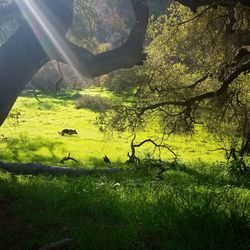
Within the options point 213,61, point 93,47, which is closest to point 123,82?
point 93,47

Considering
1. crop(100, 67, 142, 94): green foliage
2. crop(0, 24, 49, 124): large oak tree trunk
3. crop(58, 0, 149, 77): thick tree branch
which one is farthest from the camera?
crop(100, 67, 142, 94): green foliage

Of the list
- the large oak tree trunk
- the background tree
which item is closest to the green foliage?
the background tree

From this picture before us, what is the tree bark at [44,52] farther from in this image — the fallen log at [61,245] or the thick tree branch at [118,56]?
the fallen log at [61,245]

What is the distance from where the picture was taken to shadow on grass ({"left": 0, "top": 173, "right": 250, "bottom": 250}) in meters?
6.12

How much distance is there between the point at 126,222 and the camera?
7.16m

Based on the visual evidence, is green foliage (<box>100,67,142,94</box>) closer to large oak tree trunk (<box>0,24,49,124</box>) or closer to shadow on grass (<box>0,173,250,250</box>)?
large oak tree trunk (<box>0,24,49,124</box>)

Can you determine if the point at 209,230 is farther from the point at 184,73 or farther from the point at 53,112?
the point at 53,112

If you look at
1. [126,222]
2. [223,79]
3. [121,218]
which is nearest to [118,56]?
[121,218]

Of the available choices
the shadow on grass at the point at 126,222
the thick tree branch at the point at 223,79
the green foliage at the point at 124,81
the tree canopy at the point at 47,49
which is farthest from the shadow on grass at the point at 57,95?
the shadow on grass at the point at 126,222

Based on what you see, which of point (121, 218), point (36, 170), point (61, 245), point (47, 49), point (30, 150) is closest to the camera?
point (61, 245)

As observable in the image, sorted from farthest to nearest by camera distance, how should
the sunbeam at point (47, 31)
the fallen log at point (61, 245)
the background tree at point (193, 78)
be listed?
the background tree at point (193, 78) < the sunbeam at point (47, 31) < the fallen log at point (61, 245)

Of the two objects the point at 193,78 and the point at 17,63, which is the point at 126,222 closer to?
the point at 17,63

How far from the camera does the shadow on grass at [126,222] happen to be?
20.1ft

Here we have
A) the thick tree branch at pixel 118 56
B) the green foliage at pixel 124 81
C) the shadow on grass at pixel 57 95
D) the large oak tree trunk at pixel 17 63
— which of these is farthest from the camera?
the shadow on grass at pixel 57 95
